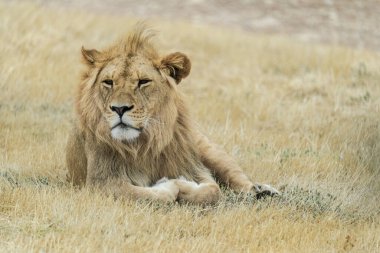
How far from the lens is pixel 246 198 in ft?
20.2

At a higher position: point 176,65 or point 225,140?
point 176,65

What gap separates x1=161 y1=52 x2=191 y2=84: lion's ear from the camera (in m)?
6.08

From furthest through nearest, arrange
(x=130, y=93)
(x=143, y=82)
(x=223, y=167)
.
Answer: (x=223, y=167), (x=143, y=82), (x=130, y=93)

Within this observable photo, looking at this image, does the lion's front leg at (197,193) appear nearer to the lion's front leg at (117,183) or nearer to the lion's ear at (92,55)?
the lion's front leg at (117,183)

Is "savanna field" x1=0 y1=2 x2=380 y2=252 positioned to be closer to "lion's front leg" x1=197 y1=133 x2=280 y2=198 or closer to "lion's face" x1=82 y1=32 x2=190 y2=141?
"lion's front leg" x1=197 y1=133 x2=280 y2=198

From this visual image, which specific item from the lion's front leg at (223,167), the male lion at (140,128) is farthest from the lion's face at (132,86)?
the lion's front leg at (223,167)

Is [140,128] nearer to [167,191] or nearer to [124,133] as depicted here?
[124,133]

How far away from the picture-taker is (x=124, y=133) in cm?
574

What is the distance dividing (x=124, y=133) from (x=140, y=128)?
5.4 inches

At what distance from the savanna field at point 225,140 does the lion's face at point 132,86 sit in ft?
1.46

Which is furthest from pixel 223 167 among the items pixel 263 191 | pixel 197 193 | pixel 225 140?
pixel 225 140

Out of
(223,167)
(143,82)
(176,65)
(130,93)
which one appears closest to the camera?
(130,93)

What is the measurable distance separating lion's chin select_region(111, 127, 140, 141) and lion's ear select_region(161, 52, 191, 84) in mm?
568

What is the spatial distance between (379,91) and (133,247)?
271 inches
